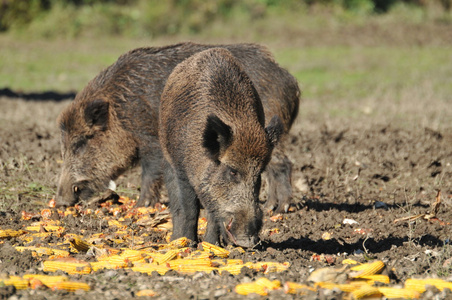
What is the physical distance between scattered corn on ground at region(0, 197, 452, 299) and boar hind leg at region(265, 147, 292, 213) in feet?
4.81

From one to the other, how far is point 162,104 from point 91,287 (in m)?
2.39

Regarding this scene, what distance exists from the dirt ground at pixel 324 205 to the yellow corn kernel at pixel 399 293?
74 millimetres

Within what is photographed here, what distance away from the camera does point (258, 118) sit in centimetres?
545

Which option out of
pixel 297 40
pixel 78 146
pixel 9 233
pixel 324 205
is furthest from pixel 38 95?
pixel 297 40

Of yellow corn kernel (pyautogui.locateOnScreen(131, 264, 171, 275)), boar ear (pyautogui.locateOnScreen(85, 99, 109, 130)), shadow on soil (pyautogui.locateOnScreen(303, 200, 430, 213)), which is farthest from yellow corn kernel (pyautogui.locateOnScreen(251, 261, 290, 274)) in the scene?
boar ear (pyautogui.locateOnScreen(85, 99, 109, 130))

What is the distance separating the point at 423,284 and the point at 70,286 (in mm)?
2227

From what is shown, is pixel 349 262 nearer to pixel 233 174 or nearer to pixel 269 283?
pixel 269 283

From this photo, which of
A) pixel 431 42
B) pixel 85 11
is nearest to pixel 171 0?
pixel 85 11

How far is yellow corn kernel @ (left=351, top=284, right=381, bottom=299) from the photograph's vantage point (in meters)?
3.89

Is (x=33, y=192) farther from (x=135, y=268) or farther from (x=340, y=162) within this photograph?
(x=340, y=162)

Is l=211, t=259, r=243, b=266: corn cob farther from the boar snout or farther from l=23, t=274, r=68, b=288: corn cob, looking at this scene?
l=23, t=274, r=68, b=288: corn cob

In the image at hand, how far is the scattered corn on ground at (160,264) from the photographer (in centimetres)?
401

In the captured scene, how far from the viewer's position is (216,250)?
16.0ft

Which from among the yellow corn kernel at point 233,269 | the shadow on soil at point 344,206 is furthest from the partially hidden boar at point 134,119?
the yellow corn kernel at point 233,269
